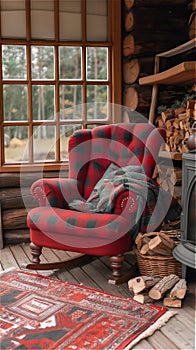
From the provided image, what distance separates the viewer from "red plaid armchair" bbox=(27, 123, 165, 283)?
9.94ft

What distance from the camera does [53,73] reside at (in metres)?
4.23

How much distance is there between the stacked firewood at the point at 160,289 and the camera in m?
2.70

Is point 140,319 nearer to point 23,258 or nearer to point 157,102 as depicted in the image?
point 23,258

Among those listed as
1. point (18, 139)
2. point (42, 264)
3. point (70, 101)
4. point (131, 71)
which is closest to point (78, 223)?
point (42, 264)

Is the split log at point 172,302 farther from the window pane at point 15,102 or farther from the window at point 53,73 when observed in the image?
the window pane at point 15,102

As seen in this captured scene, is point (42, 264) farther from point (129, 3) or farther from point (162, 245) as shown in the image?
point (129, 3)

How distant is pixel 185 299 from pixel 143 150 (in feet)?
3.80

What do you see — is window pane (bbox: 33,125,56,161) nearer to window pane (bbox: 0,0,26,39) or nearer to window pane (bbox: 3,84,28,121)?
window pane (bbox: 3,84,28,121)

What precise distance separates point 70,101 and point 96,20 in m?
0.76

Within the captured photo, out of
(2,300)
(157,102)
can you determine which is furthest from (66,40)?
(2,300)

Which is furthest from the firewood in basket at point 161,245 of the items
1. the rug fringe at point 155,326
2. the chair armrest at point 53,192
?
the chair armrest at point 53,192

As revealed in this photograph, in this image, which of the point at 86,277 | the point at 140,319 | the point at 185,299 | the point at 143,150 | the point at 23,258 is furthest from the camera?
the point at 23,258

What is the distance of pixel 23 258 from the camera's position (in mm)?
3686

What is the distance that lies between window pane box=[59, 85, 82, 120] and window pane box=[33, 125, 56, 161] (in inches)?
7.0
